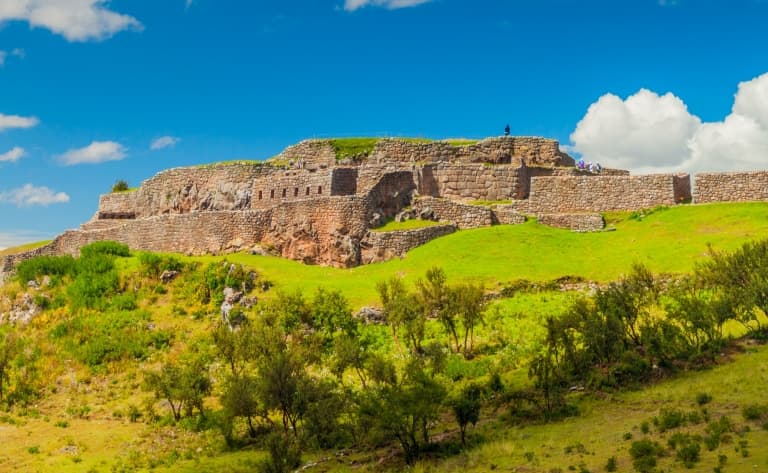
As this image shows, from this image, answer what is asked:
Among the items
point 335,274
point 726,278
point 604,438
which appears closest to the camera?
point 604,438

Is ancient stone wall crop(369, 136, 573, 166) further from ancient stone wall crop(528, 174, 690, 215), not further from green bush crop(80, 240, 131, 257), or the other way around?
green bush crop(80, 240, 131, 257)

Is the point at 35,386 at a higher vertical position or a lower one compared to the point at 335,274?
lower

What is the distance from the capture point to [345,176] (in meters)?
43.4

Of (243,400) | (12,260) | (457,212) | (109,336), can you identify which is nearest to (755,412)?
(243,400)

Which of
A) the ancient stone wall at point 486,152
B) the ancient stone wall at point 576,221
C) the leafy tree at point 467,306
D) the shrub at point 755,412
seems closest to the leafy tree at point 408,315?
the leafy tree at point 467,306

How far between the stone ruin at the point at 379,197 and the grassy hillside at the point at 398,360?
164 cm

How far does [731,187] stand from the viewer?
35812mm

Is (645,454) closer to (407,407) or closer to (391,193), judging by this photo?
(407,407)

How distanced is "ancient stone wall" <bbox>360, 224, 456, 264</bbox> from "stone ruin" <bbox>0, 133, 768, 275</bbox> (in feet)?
0.19

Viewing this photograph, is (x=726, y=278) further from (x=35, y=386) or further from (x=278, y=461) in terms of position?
(x=35, y=386)

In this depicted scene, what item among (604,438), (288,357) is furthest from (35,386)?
(604,438)

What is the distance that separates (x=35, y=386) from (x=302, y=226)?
1551 centimetres

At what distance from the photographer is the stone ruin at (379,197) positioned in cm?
3772

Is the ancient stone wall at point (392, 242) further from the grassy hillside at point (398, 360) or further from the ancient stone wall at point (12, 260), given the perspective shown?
the ancient stone wall at point (12, 260)
